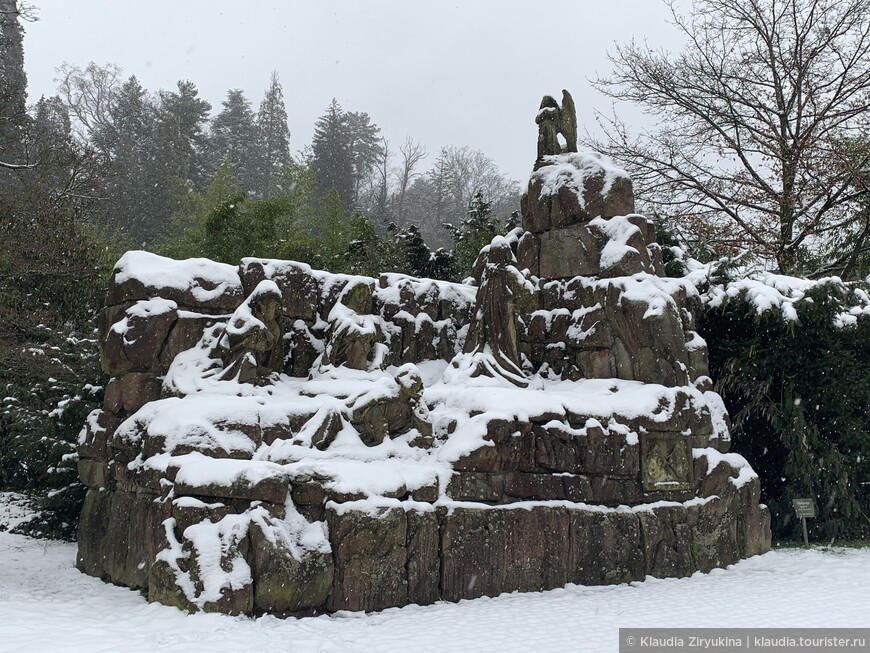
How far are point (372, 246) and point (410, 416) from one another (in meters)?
10.2

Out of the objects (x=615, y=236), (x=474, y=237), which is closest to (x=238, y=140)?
(x=474, y=237)

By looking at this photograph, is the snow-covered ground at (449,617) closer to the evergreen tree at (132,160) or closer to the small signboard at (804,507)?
the small signboard at (804,507)

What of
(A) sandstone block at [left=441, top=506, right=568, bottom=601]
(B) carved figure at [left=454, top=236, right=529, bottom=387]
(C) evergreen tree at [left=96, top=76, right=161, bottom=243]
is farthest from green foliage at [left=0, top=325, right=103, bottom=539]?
(C) evergreen tree at [left=96, top=76, right=161, bottom=243]

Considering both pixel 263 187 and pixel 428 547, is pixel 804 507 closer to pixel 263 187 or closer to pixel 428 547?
pixel 428 547

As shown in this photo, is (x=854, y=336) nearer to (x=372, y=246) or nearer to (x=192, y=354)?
(x=192, y=354)

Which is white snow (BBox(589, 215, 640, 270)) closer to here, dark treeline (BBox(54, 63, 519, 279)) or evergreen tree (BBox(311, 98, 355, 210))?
dark treeline (BBox(54, 63, 519, 279))

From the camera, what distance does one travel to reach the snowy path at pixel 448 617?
542 centimetres

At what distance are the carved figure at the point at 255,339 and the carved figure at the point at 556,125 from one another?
17.1 feet

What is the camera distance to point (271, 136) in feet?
113

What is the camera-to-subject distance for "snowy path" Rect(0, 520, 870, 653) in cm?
542

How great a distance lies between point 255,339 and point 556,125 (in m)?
6.09

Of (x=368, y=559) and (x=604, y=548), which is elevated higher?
(x=368, y=559)

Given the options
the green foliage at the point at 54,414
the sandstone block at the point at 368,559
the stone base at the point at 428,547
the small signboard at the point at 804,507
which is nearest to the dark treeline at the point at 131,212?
the green foliage at the point at 54,414

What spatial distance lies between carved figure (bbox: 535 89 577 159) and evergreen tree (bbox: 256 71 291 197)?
70.2ft
